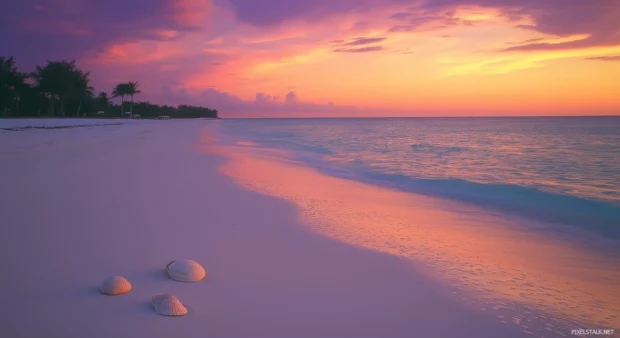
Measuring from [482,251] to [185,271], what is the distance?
400 centimetres

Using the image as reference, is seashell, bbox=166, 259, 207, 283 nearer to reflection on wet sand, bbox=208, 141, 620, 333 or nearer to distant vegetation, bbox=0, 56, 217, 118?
reflection on wet sand, bbox=208, 141, 620, 333

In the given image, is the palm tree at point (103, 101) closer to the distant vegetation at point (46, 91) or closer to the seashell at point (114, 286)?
the distant vegetation at point (46, 91)

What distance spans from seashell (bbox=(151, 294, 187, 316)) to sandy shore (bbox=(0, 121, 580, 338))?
0.17ft

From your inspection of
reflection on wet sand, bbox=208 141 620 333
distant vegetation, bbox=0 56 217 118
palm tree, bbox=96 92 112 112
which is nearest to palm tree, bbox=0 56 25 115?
distant vegetation, bbox=0 56 217 118

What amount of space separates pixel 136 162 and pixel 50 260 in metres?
9.17

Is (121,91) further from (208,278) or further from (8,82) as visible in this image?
(208,278)

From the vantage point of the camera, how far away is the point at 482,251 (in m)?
5.21

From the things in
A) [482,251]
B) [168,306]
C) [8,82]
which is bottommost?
[482,251]

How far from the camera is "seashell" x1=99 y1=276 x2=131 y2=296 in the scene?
3.22 meters

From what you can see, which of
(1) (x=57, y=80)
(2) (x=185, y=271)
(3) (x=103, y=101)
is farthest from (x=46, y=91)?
(2) (x=185, y=271)

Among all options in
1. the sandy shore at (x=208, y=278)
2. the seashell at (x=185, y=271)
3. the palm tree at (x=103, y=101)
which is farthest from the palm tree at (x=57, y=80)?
the seashell at (x=185, y=271)

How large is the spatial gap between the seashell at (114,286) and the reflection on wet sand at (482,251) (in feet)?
9.63

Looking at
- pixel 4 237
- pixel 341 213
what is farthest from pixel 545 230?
pixel 4 237

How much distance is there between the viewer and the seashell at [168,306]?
2.96 m
